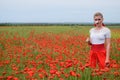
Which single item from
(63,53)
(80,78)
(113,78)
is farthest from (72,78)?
(63,53)

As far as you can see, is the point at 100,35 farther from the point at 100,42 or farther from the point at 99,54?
the point at 99,54

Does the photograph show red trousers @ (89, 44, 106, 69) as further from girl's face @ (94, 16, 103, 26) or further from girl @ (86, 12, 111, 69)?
girl's face @ (94, 16, 103, 26)

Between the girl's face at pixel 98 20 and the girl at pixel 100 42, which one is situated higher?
the girl's face at pixel 98 20

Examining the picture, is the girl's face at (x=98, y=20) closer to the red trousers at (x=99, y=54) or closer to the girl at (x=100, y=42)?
the girl at (x=100, y=42)

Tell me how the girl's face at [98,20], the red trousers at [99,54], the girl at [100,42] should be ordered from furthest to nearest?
the red trousers at [99,54]
the girl at [100,42]
the girl's face at [98,20]

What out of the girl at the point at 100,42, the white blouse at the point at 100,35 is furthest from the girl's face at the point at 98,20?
the white blouse at the point at 100,35

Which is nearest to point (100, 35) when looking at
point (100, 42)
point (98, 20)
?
point (100, 42)

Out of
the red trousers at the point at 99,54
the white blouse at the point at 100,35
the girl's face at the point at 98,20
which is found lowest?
the red trousers at the point at 99,54

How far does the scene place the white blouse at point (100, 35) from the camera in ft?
22.2

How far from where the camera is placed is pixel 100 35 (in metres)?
6.81

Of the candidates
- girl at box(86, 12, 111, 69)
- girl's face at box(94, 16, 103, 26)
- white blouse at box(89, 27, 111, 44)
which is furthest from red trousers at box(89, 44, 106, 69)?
girl's face at box(94, 16, 103, 26)

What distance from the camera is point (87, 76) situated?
227 inches

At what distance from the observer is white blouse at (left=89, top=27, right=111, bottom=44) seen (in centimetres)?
676

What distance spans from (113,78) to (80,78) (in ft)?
1.95
